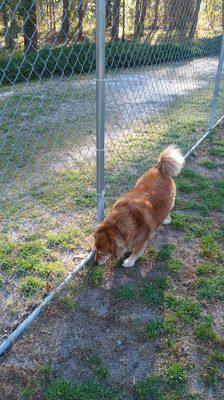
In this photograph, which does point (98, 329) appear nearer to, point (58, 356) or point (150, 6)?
point (58, 356)

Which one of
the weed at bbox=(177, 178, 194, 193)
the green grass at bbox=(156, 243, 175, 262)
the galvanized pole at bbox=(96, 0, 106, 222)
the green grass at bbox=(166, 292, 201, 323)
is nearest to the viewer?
the galvanized pole at bbox=(96, 0, 106, 222)

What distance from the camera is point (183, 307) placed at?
261 cm

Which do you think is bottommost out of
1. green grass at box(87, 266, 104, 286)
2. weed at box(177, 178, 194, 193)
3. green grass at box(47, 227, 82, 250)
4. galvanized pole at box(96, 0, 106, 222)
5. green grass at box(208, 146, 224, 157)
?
green grass at box(87, 266, 104, 286)

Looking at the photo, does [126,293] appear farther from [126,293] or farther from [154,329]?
[154,329]

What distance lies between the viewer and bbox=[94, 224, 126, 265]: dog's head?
Answer: 2650 mm

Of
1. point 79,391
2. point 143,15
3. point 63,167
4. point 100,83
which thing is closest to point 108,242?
point 79,391

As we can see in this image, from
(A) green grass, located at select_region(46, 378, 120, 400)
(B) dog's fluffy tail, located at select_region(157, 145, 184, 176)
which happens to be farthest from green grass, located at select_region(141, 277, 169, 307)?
(B) dog's fluffy tail, located at select_region(157, 145, 184, 176)

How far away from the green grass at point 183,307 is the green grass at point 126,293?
26 centimetres

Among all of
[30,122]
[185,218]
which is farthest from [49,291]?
[30,122]

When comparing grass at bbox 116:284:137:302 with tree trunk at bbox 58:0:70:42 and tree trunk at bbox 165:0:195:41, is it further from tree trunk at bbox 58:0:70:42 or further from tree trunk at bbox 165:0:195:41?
tree trunk at bbox 165:0:195:41

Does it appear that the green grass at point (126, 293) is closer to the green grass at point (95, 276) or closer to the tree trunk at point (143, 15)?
the green grass at point (95, 276)

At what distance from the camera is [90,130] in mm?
5801

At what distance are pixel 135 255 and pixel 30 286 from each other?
88cm

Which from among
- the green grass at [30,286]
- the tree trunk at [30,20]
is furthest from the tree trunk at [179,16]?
the green grass at [30,286]
